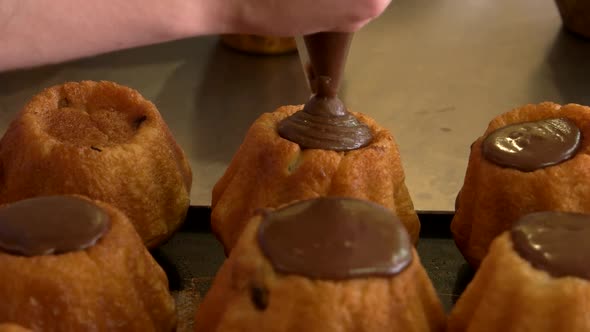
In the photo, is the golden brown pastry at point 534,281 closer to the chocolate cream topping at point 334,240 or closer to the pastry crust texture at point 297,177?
the chocolate cream topping at point 334,240

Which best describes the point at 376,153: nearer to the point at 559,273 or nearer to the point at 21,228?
the point at 559,273

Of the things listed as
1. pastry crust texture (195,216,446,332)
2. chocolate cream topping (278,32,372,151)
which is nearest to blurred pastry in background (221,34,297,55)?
chocolate cream topping (278,32,372,151)

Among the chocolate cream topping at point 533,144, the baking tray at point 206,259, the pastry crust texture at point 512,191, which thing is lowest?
the baking tray at point 206,259

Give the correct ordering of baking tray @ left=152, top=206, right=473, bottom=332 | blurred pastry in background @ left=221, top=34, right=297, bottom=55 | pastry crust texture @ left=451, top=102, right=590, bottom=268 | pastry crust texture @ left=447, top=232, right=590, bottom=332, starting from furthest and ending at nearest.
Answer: blurred pastry in background @ left=221, top=34, right=297, bottom=55 → baking tray @ left=152, top=206, right=473, bottom=332 → pastry crust texture @ left=451, top=102, right=590, bottom=268 → pastry crust texture @ left=447, top=232, right=590, bottom=332

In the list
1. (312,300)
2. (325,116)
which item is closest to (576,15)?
(325,116)

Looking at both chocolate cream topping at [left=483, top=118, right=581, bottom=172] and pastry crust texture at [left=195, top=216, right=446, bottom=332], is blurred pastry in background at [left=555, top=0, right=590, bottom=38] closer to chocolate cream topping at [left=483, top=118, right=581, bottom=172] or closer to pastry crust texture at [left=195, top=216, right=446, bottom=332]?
chocolate cream topping at [left=483, top=118, right=581, bottom=172]

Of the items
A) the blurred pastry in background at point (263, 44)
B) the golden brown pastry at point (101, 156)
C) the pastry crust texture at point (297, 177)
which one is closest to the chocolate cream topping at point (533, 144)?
the pastry crust texture at point (297, 177)
